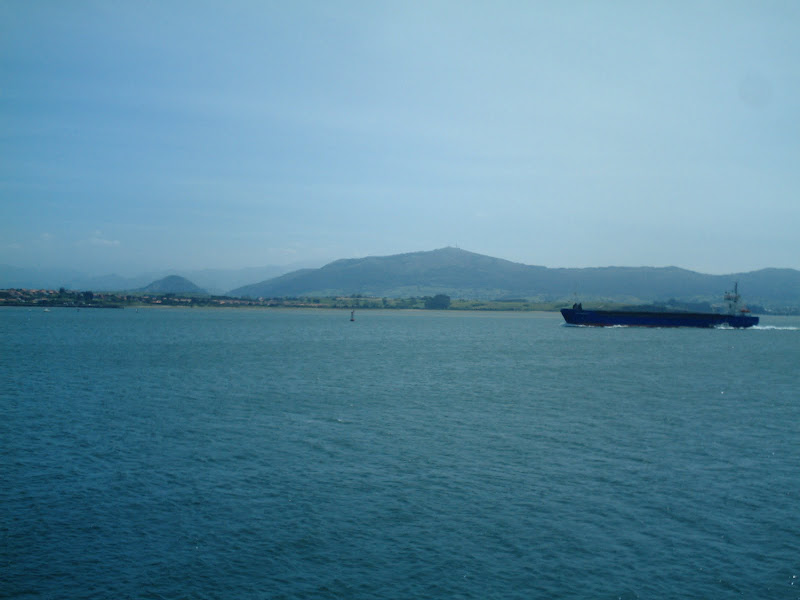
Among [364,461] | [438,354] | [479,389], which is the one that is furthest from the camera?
[438,354]

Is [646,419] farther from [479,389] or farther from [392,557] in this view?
[392,557]

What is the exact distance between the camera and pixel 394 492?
28.2 metres

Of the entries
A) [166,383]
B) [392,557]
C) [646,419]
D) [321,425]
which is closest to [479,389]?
[646,419]

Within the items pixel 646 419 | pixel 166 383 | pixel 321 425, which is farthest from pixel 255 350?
pixel 646 419

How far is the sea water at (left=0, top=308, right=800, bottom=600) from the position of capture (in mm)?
20281

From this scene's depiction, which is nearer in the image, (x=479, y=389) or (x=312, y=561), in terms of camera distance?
(x=312, y=561)

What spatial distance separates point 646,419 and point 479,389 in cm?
1902

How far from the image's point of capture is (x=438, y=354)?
349 feet

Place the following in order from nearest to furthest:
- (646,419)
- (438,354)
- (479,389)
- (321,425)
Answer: (321,425) → (646,419) → (479,389) → (438,354)

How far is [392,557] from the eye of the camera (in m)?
21.6

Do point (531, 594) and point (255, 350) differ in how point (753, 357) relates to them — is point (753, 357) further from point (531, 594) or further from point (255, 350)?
point (531, 594)

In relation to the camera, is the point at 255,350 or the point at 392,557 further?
the point at 255,350

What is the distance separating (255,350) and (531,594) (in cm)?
9333

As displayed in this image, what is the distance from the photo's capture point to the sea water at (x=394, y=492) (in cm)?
2028
